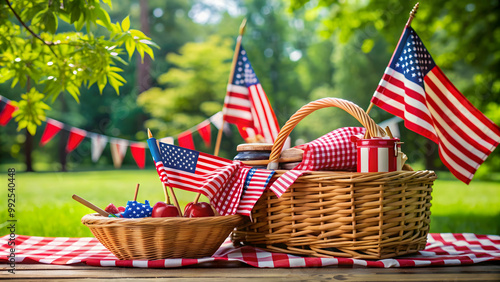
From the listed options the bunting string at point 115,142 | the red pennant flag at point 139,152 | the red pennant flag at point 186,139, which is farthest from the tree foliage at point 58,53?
the red pennant flag at point 139,152

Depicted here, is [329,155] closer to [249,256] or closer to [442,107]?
[249,256]

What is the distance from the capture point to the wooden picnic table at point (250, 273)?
1.60 metres

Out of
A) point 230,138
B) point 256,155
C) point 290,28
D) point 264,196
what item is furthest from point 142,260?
point 290,28

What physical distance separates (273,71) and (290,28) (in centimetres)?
196

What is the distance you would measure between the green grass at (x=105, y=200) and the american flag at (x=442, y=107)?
1686 millimetres

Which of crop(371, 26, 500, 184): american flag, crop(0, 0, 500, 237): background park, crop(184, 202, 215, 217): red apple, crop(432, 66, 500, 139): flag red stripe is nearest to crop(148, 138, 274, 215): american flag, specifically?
crop(184, 202, 215, 217): red apple

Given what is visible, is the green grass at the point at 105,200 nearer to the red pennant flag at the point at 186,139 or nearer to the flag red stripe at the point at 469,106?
the red pennant flag at the point at 186,139

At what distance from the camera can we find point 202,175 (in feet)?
6.47

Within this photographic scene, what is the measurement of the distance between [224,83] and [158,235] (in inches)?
514

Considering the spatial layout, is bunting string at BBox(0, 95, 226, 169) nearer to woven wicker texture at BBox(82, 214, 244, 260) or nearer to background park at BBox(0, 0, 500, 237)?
woven wicker texture at BBox(82, 214, 244, 260)

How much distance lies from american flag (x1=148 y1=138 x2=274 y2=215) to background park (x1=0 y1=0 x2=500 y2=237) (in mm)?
3630

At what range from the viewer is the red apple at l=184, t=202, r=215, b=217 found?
1871 mm

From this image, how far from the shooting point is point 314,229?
1893 mm

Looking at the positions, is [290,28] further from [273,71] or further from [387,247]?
[387,247]
